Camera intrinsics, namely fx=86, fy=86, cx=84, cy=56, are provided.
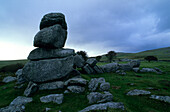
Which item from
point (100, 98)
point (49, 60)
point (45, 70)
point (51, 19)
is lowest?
point (100, 98)

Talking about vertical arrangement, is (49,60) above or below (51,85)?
above

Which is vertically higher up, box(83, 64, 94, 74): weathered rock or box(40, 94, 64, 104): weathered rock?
box(83, 64, 94, 74): weathered rock

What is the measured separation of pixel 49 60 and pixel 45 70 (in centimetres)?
→ 237

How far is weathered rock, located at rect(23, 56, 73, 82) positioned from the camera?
1870 centimetres

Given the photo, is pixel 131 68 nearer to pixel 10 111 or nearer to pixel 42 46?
pixel 42 46

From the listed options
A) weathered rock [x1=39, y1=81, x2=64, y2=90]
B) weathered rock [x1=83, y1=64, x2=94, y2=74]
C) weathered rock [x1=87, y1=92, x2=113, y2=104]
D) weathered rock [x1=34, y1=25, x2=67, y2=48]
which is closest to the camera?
weathered rock [x1=87, y1=92, x2=113, y2=104]

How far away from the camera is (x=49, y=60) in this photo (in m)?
19.7

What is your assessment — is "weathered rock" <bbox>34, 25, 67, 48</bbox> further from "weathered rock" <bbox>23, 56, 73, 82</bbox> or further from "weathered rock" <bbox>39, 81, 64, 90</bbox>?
"weathered rock" <bbox>39, 81, 64, 90</bbox>

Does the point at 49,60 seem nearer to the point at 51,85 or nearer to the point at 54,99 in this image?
the point at 51,85

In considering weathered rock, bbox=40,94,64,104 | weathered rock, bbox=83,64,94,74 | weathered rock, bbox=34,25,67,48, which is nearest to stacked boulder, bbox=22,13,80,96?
weathered rock, bbox=34,25,67,48

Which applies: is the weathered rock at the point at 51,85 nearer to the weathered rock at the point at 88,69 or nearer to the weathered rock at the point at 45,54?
the weathered rock at the point at 45,54

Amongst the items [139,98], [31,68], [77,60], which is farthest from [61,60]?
[139,98]

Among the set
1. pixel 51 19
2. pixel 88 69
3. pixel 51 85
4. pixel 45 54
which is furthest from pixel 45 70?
pixel 88 69

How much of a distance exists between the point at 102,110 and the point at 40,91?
13111mm
